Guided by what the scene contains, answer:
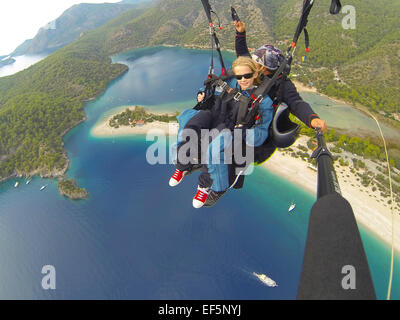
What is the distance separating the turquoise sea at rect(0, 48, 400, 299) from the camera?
16984 mm

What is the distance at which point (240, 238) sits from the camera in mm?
18891

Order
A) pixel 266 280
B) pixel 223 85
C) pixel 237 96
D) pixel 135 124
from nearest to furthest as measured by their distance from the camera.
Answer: pixel 237 96
pixel 223 85
pixel 266 280
pixel 135 124

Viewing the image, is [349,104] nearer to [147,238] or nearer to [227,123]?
[147,238]

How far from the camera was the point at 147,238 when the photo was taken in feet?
66.4

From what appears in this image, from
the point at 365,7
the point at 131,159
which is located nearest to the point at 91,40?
the point at 131,159

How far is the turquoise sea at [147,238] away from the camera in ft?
55.7

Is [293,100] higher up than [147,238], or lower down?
higher up

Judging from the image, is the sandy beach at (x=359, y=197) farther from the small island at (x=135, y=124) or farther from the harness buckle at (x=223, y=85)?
the harness buckle at (x=223, y=85)

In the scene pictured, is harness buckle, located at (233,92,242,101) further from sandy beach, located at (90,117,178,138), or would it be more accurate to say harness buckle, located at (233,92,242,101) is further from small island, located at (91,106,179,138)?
small island, located at (91,106,179,138)

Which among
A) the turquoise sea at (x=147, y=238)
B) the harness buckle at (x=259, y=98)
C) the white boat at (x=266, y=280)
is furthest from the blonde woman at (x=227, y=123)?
the turquoise sea at (x=147, y=238)

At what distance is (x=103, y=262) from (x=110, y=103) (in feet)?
109

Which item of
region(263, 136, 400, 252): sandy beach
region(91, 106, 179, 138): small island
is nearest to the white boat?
region(263, 136, 400, 252): sandy beach

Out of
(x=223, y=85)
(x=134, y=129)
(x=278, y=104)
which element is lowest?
(x=134, y=129)

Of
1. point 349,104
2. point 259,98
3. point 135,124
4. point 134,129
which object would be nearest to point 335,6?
point 259,98
